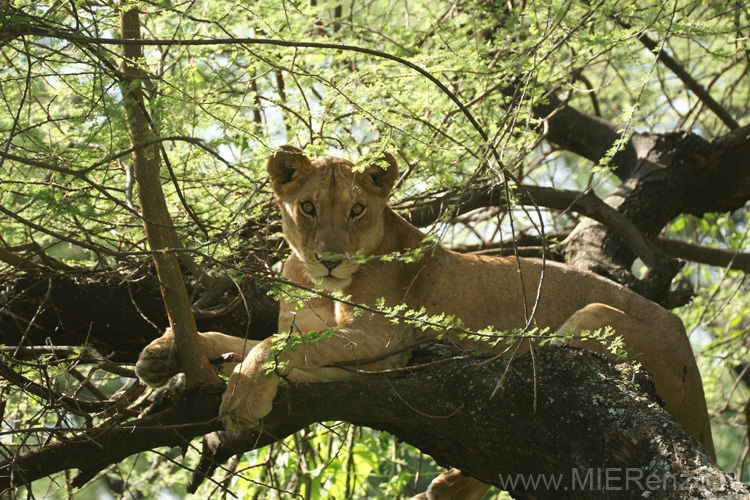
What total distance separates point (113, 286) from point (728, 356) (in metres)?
6.35

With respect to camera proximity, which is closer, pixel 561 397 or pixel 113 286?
pixel 561 397

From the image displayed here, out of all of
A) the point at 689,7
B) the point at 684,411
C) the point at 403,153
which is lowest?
the point at 684,411

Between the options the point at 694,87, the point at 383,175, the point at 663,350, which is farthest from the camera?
the point at 694,87

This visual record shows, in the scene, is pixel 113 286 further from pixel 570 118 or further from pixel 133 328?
pixel 570 118

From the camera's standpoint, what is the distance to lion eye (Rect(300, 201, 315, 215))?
4629 mm

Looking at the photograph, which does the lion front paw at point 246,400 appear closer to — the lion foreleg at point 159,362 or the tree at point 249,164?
the tree at point 249,164

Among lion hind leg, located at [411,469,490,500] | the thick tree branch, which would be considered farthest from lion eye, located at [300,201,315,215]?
lion hind leg, located at [411,469,490,500]

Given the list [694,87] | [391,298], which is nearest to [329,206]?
[391,298]

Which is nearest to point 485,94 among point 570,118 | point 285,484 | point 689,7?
point 689,7

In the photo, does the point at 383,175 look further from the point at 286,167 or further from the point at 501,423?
the point at 501,423

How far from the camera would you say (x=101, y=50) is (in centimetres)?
322

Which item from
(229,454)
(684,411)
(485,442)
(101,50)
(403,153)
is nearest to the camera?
(101,50)

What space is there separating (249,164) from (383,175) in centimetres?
121

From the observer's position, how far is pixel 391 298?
4820 millimetres
